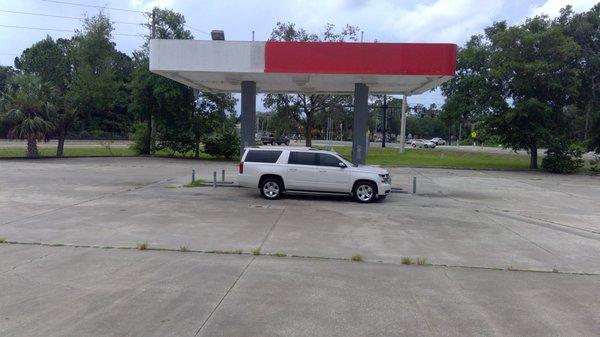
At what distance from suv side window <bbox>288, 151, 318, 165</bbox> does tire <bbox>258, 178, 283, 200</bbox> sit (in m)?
0.79

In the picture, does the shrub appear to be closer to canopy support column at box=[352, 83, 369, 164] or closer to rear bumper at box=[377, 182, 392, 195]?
rear bumper at box=[377, 182, 392, 195]

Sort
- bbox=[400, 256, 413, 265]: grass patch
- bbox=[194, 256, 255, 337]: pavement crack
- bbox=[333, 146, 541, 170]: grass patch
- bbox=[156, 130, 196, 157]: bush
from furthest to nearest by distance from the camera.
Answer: bbox=[156, 130, 196, 157]: bush → bbox=[333, 146, 541, 170]: grass patch → bbox=[400, 256, 413, 265]: grass patch → bbox=[194, 256, 255, 337]: pavement crack

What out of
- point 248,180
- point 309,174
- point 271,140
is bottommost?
point 248,180

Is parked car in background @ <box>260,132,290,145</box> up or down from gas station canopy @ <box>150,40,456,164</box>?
down

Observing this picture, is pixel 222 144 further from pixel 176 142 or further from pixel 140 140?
pixel 140 140

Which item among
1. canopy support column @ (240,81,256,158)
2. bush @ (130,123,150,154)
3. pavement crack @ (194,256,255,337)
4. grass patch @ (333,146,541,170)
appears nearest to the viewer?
pavement crack @ (194,256,255,337)

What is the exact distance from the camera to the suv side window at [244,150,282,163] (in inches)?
629

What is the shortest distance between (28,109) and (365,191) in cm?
2604

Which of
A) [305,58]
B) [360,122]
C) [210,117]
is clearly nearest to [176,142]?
[210,117]

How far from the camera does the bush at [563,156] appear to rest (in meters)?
34.6

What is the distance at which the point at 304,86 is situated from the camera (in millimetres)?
21906

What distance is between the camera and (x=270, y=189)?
52.4ft

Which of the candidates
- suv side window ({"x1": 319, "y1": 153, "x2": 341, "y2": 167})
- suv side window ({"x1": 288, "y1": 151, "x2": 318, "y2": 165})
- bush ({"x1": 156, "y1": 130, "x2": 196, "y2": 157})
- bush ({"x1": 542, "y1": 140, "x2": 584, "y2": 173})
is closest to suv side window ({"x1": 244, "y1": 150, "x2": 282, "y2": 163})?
suv side window ({"x1": 288, "y1": 151, "x2": 318, "y2": 165})

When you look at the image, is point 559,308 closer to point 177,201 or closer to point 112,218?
point 112,218
